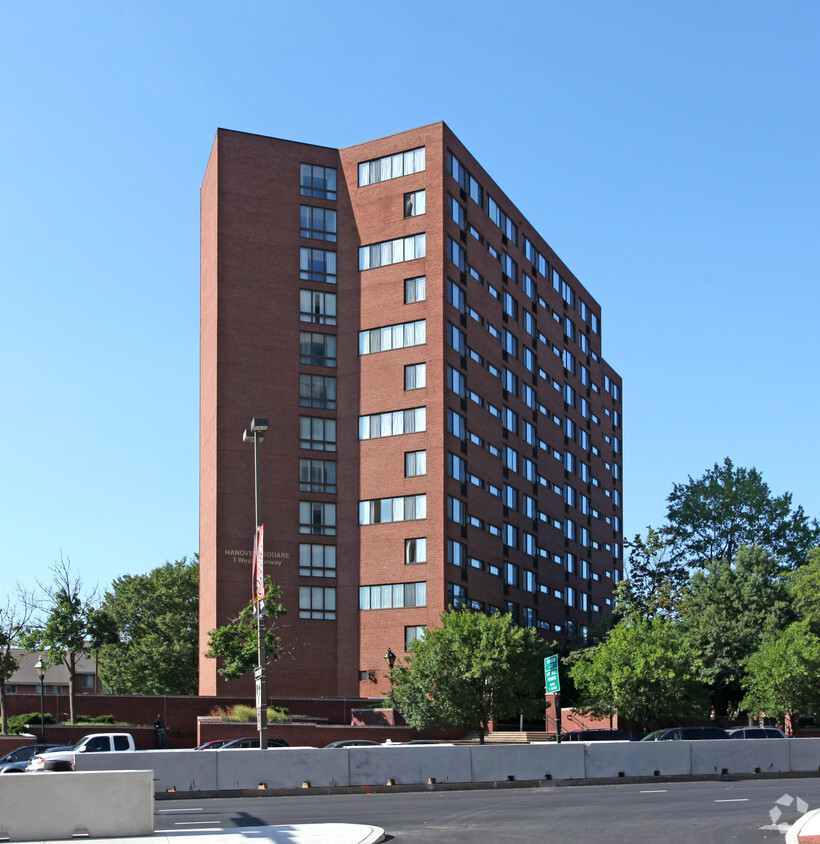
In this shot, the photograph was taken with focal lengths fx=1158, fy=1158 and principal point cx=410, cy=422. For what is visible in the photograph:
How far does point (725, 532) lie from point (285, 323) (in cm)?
4056

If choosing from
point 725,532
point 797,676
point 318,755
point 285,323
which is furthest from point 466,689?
point 725,532

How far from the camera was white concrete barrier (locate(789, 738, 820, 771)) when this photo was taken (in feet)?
125

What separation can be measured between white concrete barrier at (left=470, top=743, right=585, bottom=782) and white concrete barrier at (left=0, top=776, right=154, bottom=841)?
1469cm

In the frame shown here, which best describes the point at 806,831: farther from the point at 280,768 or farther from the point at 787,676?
the point at 787,676

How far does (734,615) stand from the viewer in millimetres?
66875

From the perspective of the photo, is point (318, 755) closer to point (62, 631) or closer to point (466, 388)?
point (62, 631)

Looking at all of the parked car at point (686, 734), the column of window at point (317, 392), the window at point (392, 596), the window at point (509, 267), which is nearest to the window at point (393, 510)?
the column of window at point (317, 392)

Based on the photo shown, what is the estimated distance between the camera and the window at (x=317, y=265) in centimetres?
7050

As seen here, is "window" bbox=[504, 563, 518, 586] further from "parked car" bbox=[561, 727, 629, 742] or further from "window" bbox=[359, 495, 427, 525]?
"parked car" bbox=[561, 727, 629, 742]

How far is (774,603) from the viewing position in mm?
65312

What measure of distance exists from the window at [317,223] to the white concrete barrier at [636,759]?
43085 millimetres

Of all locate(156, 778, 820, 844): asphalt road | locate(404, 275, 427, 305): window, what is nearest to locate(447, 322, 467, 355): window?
locate(404, 275, 427, 305): window

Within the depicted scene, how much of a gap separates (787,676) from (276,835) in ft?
143

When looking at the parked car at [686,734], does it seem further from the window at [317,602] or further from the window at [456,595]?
the window at [317,602]
